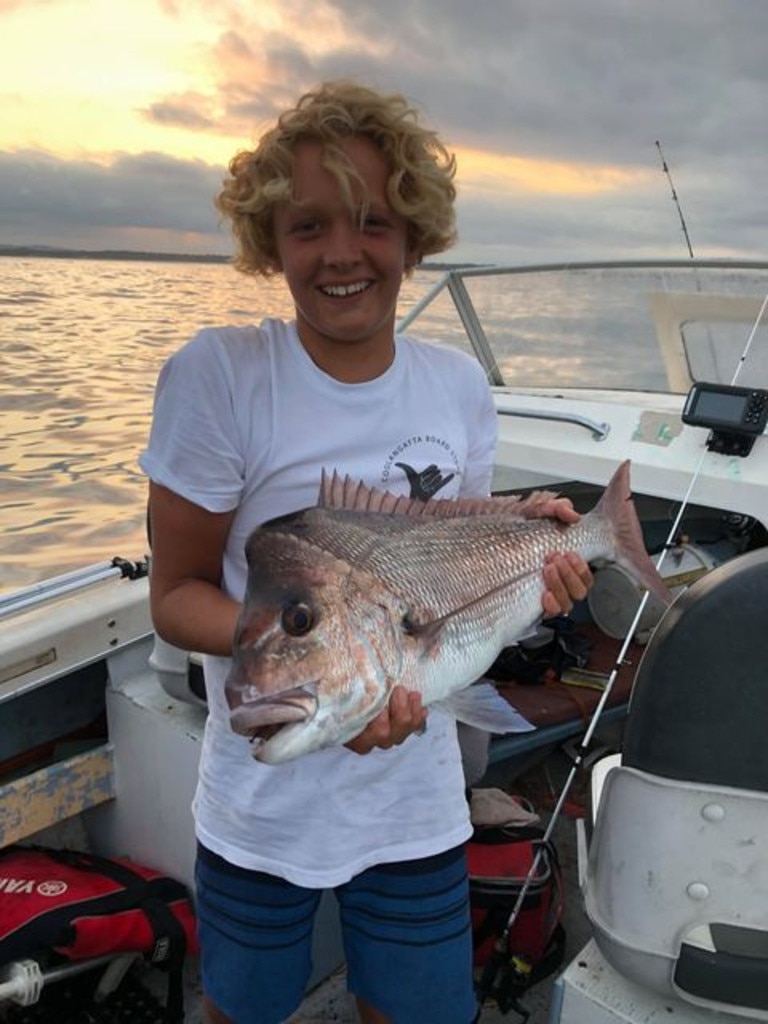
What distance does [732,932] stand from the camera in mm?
1434

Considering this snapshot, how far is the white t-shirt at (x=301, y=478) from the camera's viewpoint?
59.4 inches

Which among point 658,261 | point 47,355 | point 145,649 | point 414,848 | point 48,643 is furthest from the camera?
point 47,355

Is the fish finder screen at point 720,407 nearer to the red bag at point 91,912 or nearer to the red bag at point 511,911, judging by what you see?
the red bag at point 511,911

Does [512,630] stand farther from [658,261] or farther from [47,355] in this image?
[47,355]

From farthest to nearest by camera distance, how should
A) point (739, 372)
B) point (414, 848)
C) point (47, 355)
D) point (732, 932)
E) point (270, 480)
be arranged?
point (47, 355) → point (739, 372) → point (414, 848) → point (270, 480) → point (732, 932)

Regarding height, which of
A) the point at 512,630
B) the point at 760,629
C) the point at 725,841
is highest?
the point at 760,629

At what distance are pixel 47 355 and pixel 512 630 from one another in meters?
18.1

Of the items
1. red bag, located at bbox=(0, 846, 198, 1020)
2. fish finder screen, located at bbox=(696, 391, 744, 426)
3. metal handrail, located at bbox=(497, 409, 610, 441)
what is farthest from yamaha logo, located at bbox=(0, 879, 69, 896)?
fish finder screen, located at bbox=(696, 391, 744, 426)

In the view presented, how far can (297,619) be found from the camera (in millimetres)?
1298

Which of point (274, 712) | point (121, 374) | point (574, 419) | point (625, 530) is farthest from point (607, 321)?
point (121, 374)

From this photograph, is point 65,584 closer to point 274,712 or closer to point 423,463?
point 423,463

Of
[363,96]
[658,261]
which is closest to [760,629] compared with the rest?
[363,96]

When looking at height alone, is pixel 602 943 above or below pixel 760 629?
below

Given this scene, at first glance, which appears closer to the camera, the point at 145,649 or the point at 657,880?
the point at 657,880
